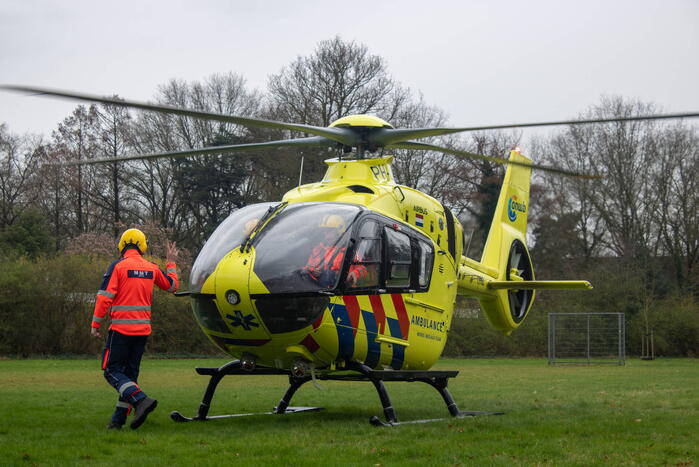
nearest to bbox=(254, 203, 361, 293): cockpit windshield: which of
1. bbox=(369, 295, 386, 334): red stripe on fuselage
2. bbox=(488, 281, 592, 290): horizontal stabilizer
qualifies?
bbox=(369, 295, 386, 334): red stripe on fuselage

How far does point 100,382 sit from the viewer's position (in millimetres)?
17969

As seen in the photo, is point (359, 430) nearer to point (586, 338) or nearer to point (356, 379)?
point (356, 379)

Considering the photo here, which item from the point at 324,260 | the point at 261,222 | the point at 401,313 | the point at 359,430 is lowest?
the point at 359,430

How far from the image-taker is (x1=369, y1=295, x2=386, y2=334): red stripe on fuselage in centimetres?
998

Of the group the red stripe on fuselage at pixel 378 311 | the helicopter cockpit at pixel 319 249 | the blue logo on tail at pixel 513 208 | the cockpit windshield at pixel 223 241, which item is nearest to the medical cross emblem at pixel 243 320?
the helicopter cockpit at pixel 319 249

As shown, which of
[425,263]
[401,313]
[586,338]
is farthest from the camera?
[586,338]

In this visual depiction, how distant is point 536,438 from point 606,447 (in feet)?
2.61

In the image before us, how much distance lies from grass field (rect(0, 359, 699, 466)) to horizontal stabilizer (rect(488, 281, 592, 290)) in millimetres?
1773

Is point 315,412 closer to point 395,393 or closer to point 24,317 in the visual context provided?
point 395,393

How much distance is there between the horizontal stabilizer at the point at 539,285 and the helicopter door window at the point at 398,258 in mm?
3392

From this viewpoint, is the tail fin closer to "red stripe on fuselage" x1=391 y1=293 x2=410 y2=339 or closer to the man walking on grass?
"red stripe on fuselage" x1=391 y1=293 x2=410 y2=339

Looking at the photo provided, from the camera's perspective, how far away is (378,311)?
10.1 meters

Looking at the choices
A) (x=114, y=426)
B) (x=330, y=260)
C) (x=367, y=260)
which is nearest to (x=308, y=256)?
→ (x=330, y=260)

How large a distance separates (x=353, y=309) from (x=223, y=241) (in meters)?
1.68
